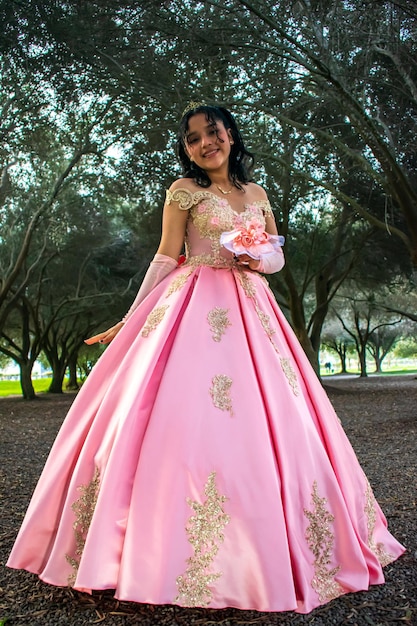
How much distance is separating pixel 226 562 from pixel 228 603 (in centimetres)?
12

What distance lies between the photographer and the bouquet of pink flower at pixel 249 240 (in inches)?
96.7

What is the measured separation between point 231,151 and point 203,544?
6.06ft

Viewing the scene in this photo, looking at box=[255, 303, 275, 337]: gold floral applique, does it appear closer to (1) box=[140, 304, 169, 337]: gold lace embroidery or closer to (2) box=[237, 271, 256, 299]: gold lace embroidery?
(2) box=[237, 271, 256, 299]: gold lace embroidery

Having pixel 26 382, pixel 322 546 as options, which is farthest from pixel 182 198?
pixel 26 382

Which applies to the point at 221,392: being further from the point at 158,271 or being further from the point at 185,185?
the point at 185,185

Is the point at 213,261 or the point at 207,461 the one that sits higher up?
the point at 213,261

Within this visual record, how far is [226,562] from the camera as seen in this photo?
189 cm

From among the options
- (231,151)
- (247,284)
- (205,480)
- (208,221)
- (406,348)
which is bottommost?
(406,348)

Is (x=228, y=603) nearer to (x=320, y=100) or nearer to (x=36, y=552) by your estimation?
(x=36, y=552)

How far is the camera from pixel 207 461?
200 centimetres

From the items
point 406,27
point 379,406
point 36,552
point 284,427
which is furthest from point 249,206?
point 379,406

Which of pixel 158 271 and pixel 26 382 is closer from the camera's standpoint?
pixel 158 271

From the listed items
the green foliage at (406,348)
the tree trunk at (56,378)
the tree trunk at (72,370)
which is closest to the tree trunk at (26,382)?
the tree trunk at (56,378)

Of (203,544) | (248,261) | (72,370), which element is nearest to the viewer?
(203,544)
